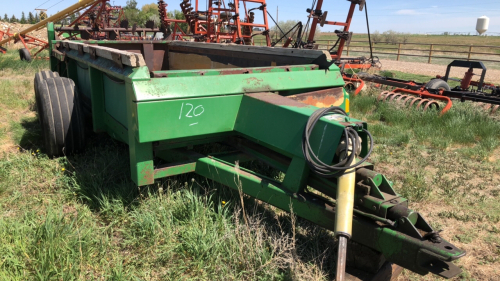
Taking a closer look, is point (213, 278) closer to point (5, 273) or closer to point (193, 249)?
point (193, 249)

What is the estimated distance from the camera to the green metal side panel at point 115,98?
9.58 feet

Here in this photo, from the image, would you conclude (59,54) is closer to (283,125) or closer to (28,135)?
(28,135)

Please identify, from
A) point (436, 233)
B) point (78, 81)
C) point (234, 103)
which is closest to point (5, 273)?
point (234, 103)

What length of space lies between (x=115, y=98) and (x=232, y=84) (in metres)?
1.05

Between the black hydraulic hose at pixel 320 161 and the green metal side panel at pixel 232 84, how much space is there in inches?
27.2

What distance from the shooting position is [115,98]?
123 inches

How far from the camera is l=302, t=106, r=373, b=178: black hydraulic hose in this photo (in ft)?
6.70

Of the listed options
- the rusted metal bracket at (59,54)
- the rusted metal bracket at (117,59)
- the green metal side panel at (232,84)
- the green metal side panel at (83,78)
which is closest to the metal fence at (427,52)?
the green metal side panel at (232,84)

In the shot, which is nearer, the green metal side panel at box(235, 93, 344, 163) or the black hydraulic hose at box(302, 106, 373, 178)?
the black hydraulic hose at box(302, 106, 373, 178)

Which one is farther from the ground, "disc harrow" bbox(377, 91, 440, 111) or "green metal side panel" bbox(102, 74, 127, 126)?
"green metal side panel" bbox(102, 74, 127, 126)

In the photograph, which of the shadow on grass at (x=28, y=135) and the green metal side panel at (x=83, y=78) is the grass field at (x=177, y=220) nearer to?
the shadow on grass at (x=28, y=135)

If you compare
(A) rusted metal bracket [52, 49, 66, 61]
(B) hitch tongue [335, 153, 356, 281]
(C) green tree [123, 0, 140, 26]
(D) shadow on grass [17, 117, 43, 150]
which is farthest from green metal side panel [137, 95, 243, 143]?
(C) green tree [123, 0, 140, 26]

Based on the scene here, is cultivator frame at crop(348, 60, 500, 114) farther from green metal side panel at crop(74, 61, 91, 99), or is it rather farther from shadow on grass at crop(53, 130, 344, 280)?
green metal side panel at crop(74, 61, 91, 99)

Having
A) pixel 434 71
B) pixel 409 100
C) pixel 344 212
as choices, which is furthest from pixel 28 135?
pixel 434 71
